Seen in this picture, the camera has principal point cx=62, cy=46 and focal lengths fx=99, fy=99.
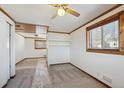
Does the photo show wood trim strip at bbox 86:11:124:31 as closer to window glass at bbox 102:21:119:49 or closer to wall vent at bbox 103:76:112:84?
window glass at bbox 102:21:119:49

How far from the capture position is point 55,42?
6230 mm

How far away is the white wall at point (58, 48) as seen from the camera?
609 centimetres

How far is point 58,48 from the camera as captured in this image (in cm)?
636

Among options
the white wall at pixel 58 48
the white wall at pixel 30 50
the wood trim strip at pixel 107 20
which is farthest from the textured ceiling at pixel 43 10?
the white wall at pixel 30 50

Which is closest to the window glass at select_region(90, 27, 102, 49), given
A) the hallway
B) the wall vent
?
the wall vent

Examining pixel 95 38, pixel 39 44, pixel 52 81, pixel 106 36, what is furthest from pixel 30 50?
pixel 106 36

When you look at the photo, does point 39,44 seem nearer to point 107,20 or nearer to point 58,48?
point 58,48

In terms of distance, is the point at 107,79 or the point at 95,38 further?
the point at 95,38

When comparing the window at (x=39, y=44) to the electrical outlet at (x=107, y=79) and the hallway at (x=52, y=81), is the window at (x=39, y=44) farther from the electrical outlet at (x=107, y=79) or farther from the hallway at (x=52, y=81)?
the electrical outlet at (x=107, y=79)

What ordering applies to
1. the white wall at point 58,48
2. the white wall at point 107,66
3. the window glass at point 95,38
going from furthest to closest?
the white wall at point 58,48, the window glass at point 95,38, the white wall at point 107,66

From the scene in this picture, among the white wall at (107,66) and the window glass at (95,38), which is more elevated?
the window glass at (95,38)

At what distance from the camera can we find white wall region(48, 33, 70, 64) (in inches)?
240

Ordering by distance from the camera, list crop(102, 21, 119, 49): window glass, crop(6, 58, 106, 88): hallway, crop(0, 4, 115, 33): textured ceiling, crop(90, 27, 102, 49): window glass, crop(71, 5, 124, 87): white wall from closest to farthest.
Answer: crop(71, 5, 124, 87): white wall < crop(0, 4, 115, 33): textured ceiling < crop(102, 21, 119, 49): window glass < crop(6, 58, 106, 88): hallway < crop(90, 27, 102, 49): window glass
